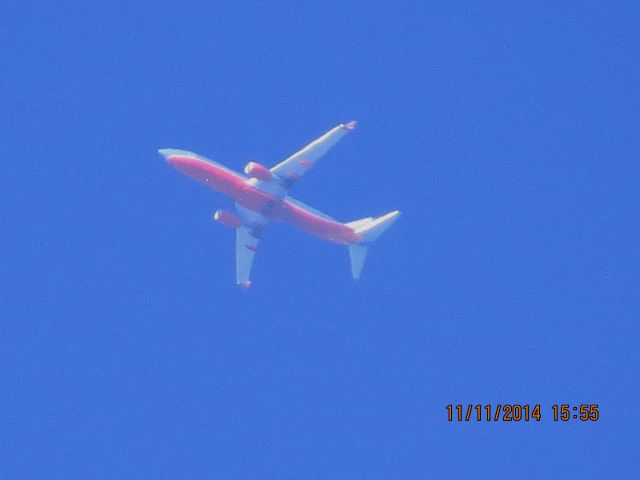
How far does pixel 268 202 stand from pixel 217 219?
16.6ft

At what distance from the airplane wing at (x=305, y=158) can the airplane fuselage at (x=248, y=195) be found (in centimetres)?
181

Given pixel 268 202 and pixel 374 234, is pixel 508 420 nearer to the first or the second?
pixel 374 234

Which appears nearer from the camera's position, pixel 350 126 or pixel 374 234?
pixel 350 126

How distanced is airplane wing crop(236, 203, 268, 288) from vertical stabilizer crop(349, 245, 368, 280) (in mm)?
7400

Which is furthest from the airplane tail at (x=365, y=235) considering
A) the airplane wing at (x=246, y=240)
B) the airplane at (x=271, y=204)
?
the airplane wing at (x=246, y=240)

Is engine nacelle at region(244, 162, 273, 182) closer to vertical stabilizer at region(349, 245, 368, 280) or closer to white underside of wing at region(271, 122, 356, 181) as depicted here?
white underside of wing at region(271, 122, 356, 181)

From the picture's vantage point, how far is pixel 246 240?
88.1 m

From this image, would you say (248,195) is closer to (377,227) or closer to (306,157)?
(306,157)

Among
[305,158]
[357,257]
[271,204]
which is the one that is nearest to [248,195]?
[271,204]

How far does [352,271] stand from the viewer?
8738cm

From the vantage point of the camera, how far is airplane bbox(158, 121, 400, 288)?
81875 mm

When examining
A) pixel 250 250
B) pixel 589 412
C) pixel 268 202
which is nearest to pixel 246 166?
pixel 268 202

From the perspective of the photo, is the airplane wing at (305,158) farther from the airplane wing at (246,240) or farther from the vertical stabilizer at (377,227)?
the vertical stabilizer at (377,227)

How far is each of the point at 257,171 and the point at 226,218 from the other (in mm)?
6518
